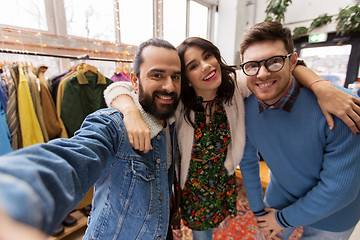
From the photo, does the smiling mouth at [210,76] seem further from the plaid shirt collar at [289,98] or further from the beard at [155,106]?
the plaid shirt collar at [289,98]

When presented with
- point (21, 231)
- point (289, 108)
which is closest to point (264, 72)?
point (289, 108)

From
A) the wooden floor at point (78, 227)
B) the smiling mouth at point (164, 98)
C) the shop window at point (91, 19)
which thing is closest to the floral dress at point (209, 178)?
the smiling mouth at point (164, 98)

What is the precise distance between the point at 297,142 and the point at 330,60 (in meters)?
4.04

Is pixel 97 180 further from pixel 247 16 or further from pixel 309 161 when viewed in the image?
pixel 247 16

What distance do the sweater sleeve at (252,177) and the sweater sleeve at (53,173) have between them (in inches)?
35.4

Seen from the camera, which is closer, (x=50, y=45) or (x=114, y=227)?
(x=114, y=227)

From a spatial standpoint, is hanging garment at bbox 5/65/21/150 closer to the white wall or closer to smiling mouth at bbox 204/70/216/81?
smiling mouth at bbox 204/70/216/81

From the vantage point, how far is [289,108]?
2.78ft

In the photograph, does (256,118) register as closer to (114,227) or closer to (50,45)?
(114,227)

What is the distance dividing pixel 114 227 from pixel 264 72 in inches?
39.3

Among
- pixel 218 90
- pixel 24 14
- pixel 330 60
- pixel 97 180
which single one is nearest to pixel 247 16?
pixel 330 60

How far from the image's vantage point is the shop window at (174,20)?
3.61 meters

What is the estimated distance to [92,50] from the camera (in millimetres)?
2393

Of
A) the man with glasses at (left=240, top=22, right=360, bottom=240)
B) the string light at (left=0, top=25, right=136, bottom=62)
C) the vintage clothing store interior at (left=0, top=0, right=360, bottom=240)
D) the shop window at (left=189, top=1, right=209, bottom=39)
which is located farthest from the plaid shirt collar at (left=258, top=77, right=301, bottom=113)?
the shop window at (left=189, top=1, right=209, bottom=39)
